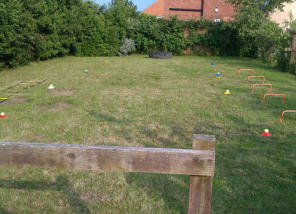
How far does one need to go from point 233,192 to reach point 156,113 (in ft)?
13.0

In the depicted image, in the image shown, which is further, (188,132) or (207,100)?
(207,100)

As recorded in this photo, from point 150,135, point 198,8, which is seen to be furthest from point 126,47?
point 198,8

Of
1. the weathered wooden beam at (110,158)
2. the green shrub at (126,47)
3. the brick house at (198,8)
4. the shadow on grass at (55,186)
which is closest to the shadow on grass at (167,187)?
the shadow on grass at (55,186)

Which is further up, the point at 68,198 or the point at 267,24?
the point at 267,24

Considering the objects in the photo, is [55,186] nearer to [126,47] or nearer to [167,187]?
[167,187]

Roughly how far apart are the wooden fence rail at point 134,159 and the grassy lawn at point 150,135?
1846 mm

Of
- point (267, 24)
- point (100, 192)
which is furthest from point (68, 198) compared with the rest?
point (267, 24)

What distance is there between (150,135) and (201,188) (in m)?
4.17

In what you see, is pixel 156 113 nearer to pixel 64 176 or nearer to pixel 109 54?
pixel 64 176

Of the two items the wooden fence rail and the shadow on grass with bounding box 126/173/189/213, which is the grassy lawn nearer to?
the shadow on grass with bounding box 126/173/189/213

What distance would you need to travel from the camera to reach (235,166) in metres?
4.77

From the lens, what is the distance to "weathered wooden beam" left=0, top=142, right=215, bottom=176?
189 centimetres

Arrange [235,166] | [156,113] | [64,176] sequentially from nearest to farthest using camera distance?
[64,176], [235,166], [156,113]

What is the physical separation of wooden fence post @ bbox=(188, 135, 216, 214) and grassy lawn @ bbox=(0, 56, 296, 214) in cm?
175
